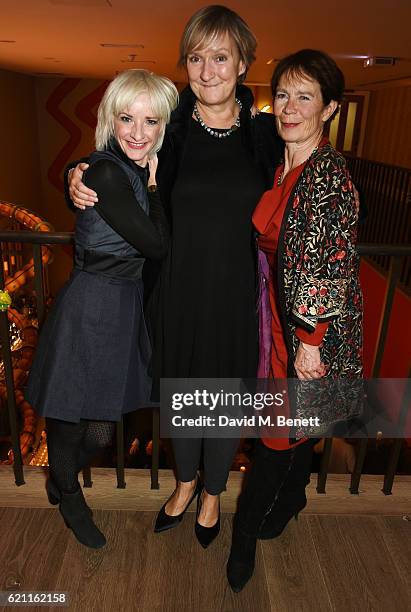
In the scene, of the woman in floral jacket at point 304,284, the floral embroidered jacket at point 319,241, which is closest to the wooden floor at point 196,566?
the woman in floral jacket at point 304,284

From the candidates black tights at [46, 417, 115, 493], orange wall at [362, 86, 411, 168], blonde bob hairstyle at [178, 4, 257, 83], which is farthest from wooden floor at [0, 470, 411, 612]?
orange wall at [362, 86, 411, 168]

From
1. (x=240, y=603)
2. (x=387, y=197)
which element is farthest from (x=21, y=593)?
(x=387, y=197)

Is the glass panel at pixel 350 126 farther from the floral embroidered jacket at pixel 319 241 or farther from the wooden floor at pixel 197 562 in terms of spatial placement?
the floral embroidered jacket at pixel 319 241

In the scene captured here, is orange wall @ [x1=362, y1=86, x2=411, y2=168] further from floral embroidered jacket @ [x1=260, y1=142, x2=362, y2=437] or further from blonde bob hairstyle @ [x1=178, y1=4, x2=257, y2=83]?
floral embroidered jacket @ [x1=260, y1=142, x2=362, y2=437]

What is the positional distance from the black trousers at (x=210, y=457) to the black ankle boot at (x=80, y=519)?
0.36 metres

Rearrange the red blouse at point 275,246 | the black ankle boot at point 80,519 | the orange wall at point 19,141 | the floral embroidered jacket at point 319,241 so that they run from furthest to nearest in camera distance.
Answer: the orange wall at point 19,141
the black ankle boot at point 80,519
the red blouse at point 275,246
the floral embroidered jacket at point 319,241

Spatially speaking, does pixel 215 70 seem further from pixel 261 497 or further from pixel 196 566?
pixel 196 566

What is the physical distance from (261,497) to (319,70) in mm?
1310

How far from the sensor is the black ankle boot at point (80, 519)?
5.65 feet

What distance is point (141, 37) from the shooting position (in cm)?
612

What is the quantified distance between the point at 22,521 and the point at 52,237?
1.10 m

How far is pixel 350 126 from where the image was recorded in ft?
47.8

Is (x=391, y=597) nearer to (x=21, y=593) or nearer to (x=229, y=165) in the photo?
(x=21, y=593)

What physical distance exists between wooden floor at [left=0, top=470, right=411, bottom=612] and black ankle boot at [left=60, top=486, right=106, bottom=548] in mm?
37
